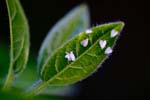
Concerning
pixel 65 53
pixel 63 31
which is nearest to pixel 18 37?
pixel 65 53

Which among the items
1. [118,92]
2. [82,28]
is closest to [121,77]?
[118,92]

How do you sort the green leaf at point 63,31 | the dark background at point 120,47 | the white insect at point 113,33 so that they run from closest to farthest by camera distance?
the white insect at point 113,33, the green leaf at point 63,31, the dark background at point 120,47

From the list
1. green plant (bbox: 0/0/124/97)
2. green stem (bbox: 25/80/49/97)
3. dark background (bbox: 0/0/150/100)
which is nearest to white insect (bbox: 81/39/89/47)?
green plant (bbox: 0/0/124/97)

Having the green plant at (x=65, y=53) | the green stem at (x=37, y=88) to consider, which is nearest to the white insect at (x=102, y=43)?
the green plant at (x=65, y=53)

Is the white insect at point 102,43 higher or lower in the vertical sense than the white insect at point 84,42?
lower

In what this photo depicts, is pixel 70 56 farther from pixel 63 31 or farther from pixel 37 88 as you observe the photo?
pixel 63 31

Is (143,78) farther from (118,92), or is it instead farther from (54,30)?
(54,30)

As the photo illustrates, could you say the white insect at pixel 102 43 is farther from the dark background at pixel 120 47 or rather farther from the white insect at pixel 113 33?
the dark background at pixel 120 47
